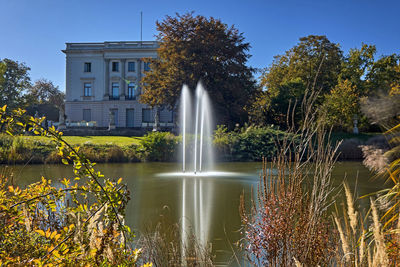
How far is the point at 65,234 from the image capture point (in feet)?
7.26

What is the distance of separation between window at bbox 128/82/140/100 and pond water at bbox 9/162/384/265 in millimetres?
29055

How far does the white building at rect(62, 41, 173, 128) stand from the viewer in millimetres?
43281

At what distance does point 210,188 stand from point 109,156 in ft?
29.0

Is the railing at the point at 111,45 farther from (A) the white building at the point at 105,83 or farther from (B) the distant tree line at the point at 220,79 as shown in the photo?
(B) the distant tree line at the point at 220,79

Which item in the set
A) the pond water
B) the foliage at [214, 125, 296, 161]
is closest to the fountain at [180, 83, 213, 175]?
the foliage at [214, 125, 296, 161]

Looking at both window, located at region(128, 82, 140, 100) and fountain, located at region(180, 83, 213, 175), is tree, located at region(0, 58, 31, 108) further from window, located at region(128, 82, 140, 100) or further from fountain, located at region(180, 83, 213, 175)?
fountain, located at region(180, 83, 213, 175)

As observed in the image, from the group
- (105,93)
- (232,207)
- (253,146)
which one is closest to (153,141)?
(253,146)

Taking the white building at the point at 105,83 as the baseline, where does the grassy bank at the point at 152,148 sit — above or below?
below

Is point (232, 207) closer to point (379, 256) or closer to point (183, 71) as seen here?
point (379, 256)

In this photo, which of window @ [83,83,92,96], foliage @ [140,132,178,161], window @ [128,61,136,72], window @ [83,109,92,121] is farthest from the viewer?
window @ [83,83,92,96]

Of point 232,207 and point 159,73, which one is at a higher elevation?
point 159,73

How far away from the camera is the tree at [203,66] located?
25.5 m

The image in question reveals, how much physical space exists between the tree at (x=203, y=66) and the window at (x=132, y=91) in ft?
55.8

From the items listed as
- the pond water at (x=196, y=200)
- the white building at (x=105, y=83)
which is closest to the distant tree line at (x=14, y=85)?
the white building at (x=105, y=83)
